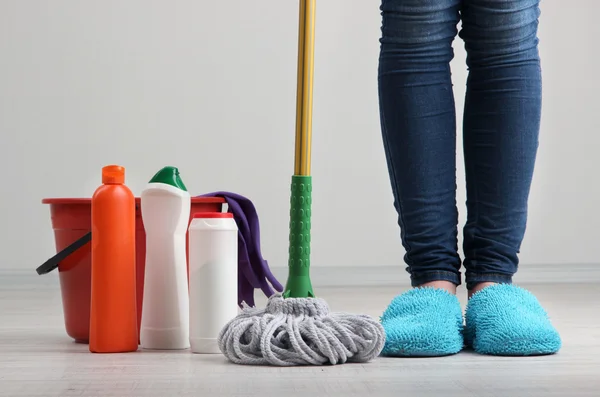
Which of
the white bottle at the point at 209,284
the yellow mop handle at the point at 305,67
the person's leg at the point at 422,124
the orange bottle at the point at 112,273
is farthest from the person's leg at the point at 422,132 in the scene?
the orange bottle at the point at 112,273

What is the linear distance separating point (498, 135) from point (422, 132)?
107 mm

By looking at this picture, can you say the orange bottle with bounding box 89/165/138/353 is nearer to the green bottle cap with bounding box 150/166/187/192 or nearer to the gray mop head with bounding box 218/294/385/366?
the green bottle cap with bounding box 150/166/187/192

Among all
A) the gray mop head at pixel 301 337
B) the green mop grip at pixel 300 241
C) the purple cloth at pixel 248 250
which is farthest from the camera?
the purple cloth at pixel 248 250

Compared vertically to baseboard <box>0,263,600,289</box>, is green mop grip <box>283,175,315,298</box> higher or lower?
higher

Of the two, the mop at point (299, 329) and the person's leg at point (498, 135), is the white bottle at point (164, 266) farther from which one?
the person's leg at point (498, 135)

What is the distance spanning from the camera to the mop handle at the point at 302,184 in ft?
3.68

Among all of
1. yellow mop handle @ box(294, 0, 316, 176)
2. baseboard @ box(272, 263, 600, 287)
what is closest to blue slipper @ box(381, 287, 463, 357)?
→ yellow mop handle @ box(294, 0, 316, 176)

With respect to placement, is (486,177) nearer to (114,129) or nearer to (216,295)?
(216,295)

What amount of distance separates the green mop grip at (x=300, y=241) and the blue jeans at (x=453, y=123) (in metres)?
0.15

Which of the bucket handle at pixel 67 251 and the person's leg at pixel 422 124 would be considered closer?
the person's leg at pixel 422 124

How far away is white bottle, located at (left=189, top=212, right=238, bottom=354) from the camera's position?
116cm

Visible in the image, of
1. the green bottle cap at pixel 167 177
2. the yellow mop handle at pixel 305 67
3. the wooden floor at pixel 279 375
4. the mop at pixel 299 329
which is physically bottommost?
the wooden floor at pixel 279 375

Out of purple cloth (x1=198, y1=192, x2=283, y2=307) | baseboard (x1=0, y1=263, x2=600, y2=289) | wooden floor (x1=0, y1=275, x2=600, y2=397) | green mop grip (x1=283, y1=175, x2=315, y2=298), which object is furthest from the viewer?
baseboard (x1=0, y1=263, x2=600, y2=289)

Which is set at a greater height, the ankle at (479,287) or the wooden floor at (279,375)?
the ankle at (479,287)
